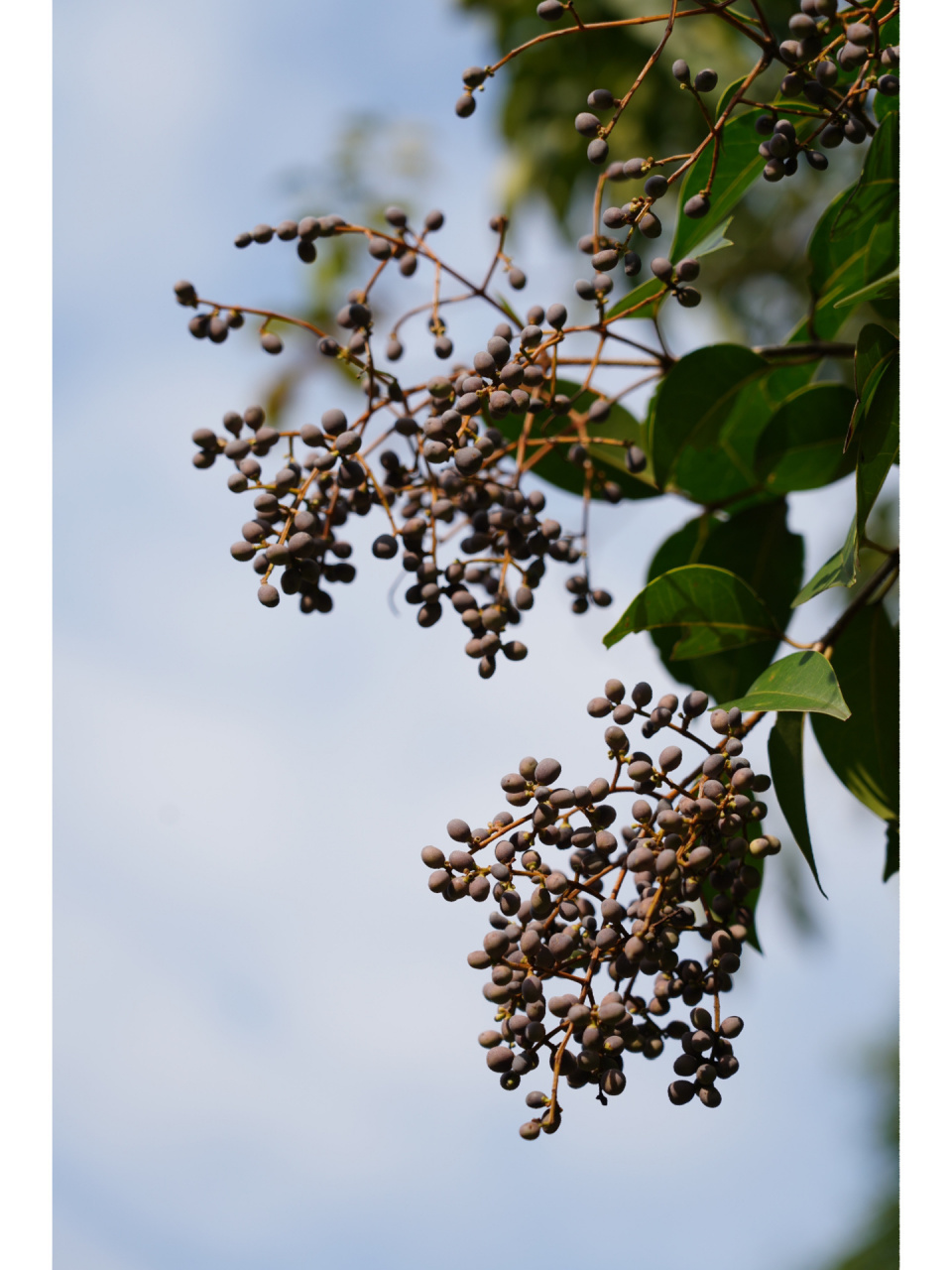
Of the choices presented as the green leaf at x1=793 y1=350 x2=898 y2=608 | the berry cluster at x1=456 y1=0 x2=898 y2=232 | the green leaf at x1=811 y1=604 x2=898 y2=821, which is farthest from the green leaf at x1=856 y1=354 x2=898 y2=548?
the green leaf at x1=811 y1=604 x2=898 y2=821

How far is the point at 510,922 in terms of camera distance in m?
0.67

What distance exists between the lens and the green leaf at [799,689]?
640mm

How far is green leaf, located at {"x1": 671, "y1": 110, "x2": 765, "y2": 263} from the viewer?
32.1 inches

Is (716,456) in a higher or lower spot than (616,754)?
higher

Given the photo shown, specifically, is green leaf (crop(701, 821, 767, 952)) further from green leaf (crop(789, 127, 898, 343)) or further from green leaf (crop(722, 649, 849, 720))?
green leaf (crop(789, 127, 898, 343))

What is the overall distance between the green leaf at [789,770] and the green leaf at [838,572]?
9 cm

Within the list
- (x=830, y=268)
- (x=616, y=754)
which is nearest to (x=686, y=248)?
(x=830, y=268)

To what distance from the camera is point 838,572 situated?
0.70 meters

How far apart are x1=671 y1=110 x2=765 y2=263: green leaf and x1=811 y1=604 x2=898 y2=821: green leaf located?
302 mm
